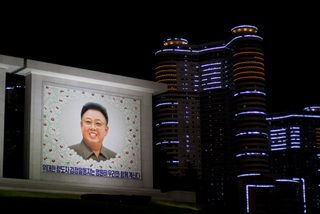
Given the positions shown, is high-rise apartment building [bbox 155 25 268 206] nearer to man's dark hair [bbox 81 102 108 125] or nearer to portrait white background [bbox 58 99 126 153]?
portrait white background [bbox 58 99 126 153]

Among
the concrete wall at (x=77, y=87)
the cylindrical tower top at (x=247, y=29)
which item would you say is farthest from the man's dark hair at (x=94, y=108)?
the cylindrical tower top at (x=247, y=29)

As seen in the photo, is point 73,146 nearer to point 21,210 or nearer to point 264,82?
point 21,210

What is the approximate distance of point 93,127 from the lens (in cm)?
3106

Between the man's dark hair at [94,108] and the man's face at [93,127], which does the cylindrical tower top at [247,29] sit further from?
the man's face at [93,127]

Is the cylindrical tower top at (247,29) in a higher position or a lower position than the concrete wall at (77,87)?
higher

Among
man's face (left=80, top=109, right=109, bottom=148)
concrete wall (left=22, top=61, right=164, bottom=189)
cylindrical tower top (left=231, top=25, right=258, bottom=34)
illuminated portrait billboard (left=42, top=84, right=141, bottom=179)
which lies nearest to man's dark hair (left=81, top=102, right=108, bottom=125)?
illuminated portrait billboard (left=42, top=84, right=141, bottom=179)

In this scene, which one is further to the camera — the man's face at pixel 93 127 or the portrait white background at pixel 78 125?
the man's face at pixel 93 127

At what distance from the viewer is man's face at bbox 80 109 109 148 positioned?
30672mm

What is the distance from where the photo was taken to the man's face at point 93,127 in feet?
101

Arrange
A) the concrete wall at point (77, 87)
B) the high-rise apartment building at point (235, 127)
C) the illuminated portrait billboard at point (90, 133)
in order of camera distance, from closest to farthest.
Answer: the concrete wall at point (77, 87), the illuminated portrait billboard at point (90, 133), the high-rise apartment building at point (235, 127)

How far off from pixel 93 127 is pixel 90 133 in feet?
1.48

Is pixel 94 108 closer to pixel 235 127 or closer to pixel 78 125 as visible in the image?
pixel 78 125

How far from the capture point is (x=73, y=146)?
29.8 meters

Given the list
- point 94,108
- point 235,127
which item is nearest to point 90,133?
point 94,108
